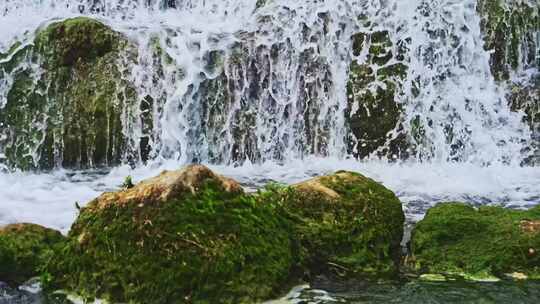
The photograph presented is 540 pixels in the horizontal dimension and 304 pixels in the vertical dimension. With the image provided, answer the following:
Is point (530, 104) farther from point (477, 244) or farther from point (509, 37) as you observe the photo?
point (477, 244)

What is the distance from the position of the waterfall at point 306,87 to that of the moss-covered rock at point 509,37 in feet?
0.39

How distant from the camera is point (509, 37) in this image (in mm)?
12477

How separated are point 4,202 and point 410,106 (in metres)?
6.61

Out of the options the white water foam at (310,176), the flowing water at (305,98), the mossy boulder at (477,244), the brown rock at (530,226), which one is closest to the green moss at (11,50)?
the flowing water at (305,98)

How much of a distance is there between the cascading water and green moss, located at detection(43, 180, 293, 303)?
18.5ft

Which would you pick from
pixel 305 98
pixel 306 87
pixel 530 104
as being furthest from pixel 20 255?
pixel 530 104

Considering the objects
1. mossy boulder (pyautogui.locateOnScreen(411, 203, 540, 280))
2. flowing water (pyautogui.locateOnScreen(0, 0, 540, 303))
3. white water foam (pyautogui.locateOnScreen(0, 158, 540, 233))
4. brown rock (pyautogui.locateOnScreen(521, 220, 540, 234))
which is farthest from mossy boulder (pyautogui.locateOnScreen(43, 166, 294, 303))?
flowing water (pyautogui.locateOnScreen(0, 0, 540, 303))

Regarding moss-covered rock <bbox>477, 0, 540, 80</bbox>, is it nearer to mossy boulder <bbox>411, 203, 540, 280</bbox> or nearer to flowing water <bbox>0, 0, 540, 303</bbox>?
flowing water <bbox>0, 0, 540, 303</bbox>

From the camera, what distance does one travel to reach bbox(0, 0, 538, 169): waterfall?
11.8 meters

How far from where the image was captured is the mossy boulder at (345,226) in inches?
233

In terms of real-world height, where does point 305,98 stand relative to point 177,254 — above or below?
above

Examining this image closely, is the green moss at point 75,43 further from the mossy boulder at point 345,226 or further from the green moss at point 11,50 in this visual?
the mossy boulder at point 345,226

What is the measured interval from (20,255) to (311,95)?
7309 mm

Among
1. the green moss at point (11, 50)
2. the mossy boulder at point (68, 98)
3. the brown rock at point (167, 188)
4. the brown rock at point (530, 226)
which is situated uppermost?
the green moss at point (11, 50)
